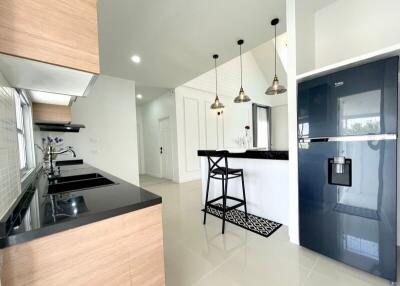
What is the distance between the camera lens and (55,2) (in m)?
0.89

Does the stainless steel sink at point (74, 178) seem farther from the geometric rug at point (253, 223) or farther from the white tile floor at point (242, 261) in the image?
the geometric rug at point (253, 223)

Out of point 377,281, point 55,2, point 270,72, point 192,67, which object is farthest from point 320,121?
point 270,72

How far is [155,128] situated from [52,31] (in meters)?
5.81

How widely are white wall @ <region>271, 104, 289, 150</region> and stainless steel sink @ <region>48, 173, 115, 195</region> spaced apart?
781 centimetres

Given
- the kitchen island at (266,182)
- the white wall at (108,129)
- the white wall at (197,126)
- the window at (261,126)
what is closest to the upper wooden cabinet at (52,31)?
the kitchen island at (266,182)

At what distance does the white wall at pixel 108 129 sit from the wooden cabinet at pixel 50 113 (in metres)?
1.32

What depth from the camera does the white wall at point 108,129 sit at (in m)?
4.07

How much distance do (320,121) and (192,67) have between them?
3122mm

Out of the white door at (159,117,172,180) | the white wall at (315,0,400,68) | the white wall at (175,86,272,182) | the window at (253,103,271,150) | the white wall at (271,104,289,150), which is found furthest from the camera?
the white wall at (271,104,289,150)

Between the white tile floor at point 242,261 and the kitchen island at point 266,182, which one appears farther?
the kitchen island at point 266,182

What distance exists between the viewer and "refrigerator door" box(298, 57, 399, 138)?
138cm

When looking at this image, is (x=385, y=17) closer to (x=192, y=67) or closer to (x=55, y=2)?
(x=55, y=2)

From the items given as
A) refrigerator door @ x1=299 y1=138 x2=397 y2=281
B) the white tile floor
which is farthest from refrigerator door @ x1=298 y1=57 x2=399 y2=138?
the white tile floor

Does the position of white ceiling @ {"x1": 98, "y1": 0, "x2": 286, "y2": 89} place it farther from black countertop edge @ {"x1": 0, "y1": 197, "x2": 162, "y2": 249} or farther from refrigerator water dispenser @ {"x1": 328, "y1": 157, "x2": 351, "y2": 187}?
black countertop edge @ {"x1": 0, "y1": 197, "x2": 162, "y2": 249}
